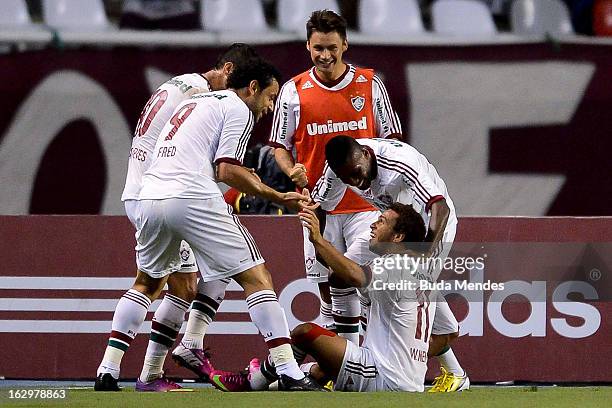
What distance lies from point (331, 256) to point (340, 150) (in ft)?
2.41

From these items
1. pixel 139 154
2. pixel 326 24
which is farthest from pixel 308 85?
pixel 139 154

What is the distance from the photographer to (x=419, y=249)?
6930 mm

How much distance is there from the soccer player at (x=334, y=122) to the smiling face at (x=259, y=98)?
→ 713 mm

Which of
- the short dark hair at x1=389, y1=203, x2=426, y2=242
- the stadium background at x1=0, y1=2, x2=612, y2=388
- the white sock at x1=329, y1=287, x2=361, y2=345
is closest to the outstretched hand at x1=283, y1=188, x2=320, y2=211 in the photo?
the short dark hair at x1=389, y1=203, x2=426, y2=242

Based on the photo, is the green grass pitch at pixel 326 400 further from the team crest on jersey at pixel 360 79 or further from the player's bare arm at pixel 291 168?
the team crest on jersey at pixel 360 79

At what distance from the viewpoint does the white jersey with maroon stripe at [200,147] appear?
272 inches

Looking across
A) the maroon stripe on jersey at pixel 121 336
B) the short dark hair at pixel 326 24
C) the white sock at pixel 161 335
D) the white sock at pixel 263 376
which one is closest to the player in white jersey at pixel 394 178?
the short dark hair at pixel 326 24

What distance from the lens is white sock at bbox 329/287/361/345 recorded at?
7.94 meters

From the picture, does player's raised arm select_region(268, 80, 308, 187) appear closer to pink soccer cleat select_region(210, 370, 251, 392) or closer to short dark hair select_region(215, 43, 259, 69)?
short dark hair select_region(215, 43, 259, 69)

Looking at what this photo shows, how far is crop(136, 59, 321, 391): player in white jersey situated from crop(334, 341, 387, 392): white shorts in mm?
234

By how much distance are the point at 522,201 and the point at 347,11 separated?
8.11 ft

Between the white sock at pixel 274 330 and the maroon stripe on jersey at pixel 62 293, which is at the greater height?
the white sock at pixel 274 330

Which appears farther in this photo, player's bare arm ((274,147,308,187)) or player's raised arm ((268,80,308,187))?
player's raised arm ((268,80,308,187))

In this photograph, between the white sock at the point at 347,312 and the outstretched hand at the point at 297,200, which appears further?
the white sock at the point at 347,312
